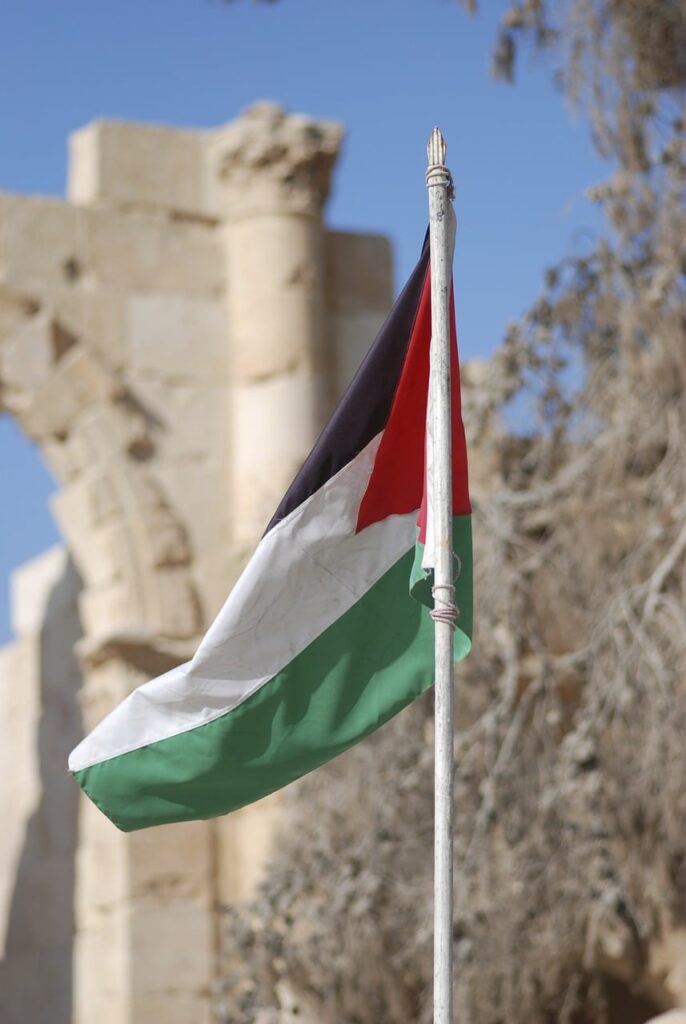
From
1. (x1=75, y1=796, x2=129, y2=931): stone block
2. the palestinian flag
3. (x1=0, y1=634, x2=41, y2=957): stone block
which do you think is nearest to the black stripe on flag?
the palestinian flag

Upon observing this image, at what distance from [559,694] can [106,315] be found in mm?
3130

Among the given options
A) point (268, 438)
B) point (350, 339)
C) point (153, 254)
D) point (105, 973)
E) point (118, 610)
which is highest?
point (153, 254)

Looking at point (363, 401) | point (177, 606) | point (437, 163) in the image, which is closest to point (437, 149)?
point (437, 163)

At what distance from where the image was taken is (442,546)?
405 cm

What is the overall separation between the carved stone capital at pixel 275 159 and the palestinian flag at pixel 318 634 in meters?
5.75

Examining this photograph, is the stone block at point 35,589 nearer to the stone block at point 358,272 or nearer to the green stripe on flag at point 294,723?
the stone block at point 358,272

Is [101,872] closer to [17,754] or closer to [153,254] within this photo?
[153,254]

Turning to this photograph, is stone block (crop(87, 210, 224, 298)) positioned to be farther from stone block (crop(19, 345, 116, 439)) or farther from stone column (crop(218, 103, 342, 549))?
stone block (crop(19, 345, 116, 439))

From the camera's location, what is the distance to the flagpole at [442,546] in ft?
12.5

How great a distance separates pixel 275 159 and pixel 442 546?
6.34m

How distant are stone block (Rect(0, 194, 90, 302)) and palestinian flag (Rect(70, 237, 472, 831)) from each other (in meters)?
5.54

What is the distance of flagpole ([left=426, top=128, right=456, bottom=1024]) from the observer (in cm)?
381

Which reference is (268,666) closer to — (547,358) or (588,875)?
(588,875)

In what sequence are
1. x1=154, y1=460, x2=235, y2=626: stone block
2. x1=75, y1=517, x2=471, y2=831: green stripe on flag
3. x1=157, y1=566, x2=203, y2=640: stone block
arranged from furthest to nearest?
x1=154, y1=460, x2=235, y2=626: stone block, x1=157, y1=566, x2=203, y2=640: stone block, x1=75, y1=517, x2=471, y2=831: green stripe on flag
